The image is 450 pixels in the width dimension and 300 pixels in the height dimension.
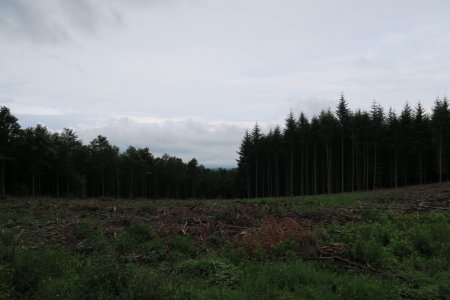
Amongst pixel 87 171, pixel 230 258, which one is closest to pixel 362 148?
pixel 87 171

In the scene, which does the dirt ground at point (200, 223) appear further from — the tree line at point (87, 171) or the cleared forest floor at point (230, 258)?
the tree line at point (87, 171)

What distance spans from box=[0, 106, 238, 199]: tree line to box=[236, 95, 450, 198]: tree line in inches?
742

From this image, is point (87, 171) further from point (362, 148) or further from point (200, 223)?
point (200, 223)

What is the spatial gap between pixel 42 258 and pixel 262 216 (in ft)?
29.2

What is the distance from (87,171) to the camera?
264ft

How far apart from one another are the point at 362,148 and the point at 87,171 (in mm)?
55569

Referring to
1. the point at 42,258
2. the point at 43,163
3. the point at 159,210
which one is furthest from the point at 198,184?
the point at 42,258

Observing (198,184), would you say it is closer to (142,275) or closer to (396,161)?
(396,161)

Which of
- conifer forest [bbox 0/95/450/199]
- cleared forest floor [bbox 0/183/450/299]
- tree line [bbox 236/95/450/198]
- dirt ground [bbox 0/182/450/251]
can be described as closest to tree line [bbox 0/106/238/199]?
conifer forest [bbox 0/95/450/199]

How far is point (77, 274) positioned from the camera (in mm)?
8406

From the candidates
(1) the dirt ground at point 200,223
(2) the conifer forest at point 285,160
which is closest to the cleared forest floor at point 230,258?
(1) the dirt ground at point 200,223

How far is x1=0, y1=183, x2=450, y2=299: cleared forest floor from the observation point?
7.39m

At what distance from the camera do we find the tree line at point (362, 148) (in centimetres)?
6150

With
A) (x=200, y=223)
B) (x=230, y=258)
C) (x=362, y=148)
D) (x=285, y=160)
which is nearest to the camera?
(x=230, y=258)
